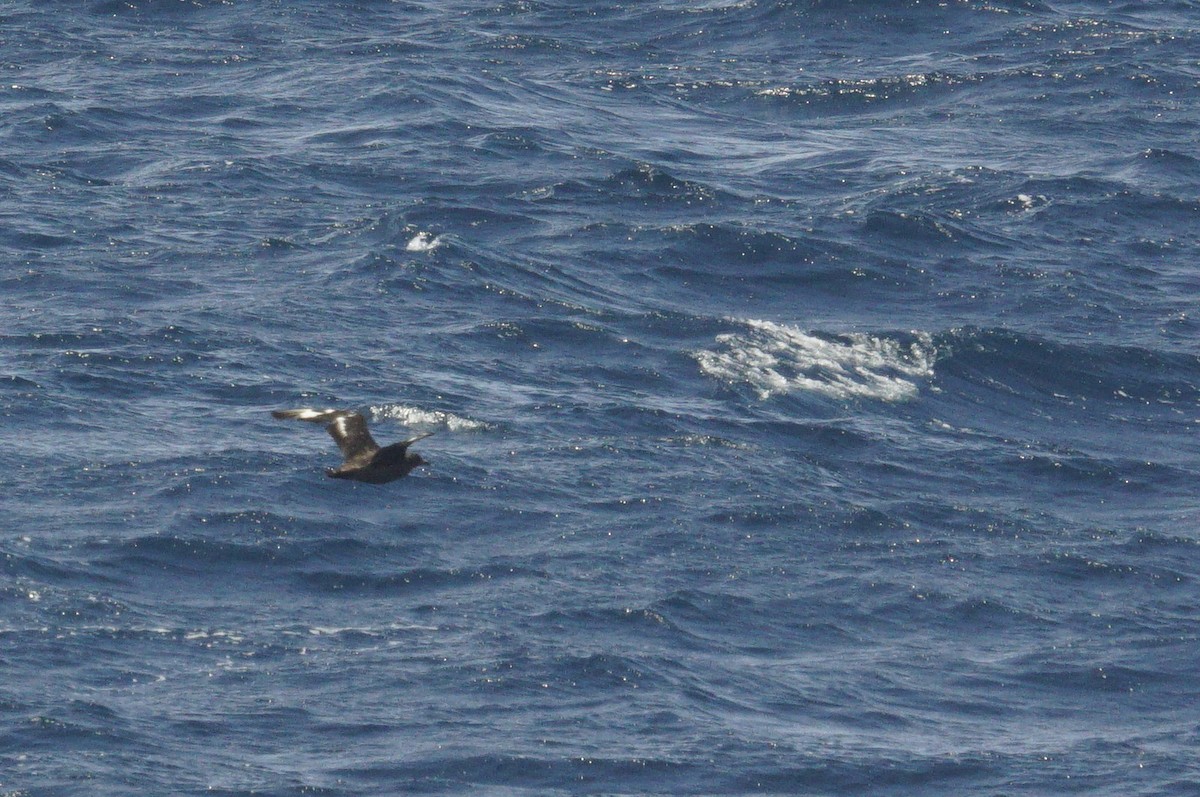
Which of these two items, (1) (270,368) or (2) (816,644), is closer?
(2) (816,644)

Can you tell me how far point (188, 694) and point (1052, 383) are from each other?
764 inches

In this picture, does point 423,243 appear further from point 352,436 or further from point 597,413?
point 352,436

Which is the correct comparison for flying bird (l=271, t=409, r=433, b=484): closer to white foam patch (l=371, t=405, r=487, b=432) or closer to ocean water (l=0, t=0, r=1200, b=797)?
ocean water (l=0, t=0, r=1200, b=797)

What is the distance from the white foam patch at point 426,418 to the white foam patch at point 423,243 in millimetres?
7217

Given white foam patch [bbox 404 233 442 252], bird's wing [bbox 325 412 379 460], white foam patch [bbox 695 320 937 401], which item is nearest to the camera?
bird's wing [bbox 325 412 379 460]

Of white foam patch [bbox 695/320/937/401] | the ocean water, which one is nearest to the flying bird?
the ocean water

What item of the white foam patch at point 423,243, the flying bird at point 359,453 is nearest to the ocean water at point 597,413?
the white foam patch at point 423,243

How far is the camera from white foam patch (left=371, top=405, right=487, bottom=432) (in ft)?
137

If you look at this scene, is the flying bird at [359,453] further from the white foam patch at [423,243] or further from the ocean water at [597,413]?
the white foam patch at [423,243]

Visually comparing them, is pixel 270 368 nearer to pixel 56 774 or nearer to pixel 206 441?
pixel 206 441

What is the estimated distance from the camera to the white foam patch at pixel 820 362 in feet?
147

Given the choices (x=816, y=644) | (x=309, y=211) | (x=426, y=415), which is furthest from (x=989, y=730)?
(x=309, y=211)

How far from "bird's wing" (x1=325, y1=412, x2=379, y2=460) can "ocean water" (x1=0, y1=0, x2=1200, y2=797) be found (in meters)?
6.13

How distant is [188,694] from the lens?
115 feet
